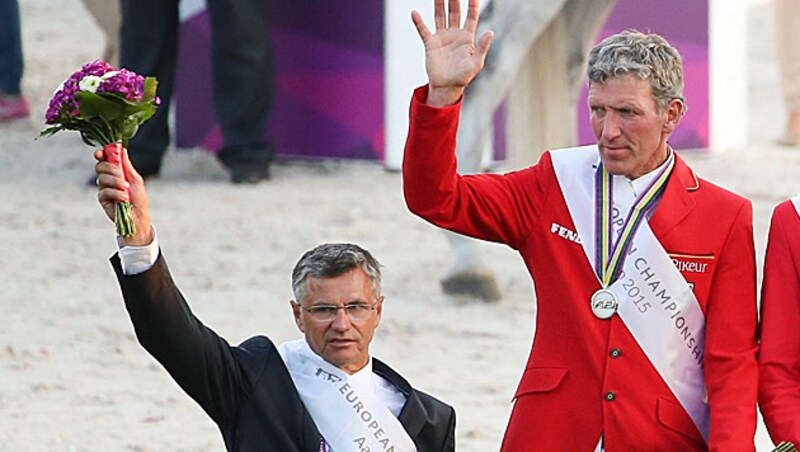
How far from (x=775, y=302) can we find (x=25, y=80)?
824 centimetres

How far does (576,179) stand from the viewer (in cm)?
371

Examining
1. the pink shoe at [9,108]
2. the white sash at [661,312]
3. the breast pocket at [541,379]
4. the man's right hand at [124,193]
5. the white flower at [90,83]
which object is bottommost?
the pink shoe at [9,108]

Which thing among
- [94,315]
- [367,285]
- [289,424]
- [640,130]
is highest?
[640,130]

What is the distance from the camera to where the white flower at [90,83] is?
346cm

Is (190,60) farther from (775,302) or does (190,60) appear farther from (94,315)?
(775,302)

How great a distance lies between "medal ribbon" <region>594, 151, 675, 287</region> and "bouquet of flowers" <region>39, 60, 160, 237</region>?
84 cm

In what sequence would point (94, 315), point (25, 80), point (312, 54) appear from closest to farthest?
point (94, 315) → point (312, 54) → point (25, 80)

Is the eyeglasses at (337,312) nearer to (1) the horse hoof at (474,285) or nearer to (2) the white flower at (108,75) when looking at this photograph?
(2) the white flower at (108,75)

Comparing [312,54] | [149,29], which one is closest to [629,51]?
[149,29]

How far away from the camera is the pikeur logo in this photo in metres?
3.64

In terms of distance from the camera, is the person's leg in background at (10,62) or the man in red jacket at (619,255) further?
the person's leg in background at (10,62)

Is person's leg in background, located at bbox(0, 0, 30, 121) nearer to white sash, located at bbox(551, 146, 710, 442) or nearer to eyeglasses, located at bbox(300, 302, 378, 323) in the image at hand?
eyeglasses, located at bbox(300, 302, 378, 323)

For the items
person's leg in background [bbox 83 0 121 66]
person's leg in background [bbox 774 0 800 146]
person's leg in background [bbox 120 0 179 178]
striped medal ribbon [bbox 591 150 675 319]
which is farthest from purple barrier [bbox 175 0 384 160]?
striped medal ribbon [bbox 591 150 675 319]

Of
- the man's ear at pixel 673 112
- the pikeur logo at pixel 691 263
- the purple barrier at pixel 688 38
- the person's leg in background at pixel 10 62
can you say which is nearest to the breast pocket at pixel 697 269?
the pikeur logo at pixel 691 263
